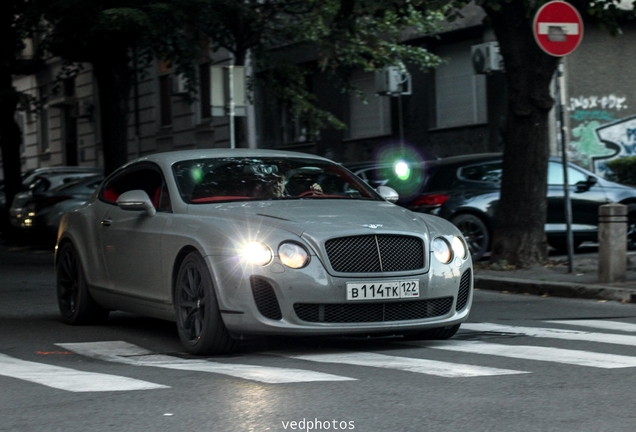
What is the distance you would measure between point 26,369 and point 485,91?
1871 centimetres

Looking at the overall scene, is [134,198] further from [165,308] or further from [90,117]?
[90,117]

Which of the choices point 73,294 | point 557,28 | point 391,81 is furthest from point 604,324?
point 391,81

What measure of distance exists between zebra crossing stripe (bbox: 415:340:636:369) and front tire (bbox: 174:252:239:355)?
1.43 meters

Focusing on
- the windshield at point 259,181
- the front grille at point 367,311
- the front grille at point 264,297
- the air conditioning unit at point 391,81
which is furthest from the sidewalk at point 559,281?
the air conditioning unit at point 391,81

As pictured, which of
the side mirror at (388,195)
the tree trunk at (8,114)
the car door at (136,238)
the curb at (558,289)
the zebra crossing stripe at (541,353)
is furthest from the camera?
the tree trunk at (8,114)

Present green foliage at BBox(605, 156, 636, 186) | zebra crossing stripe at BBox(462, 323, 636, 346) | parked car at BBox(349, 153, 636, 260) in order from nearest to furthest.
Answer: zebra crossing stripe at BBox(462, 323, 636, 346) → parked car at BBox(349, 153, 636, 260) → green foliage at BBox(605, 156, 636, 186)

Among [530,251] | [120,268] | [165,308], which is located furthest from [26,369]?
[530,251]

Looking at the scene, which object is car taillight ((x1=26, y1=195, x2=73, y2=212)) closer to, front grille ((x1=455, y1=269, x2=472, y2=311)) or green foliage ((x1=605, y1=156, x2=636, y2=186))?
green foliage ((x1=605, y1=156, x2=636, y2=186))

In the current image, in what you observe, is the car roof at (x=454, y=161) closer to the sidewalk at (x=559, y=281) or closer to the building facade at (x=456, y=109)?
the sidewalk at (x=559, y=281)

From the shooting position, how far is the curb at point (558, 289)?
468 inches

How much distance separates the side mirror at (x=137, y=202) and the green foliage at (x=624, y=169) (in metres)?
15.8

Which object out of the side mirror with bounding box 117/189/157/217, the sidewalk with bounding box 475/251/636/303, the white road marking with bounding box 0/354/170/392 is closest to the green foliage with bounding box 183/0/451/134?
the sidewalk with bounding box 475/251/636/303

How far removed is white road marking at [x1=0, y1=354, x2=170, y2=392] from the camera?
6426 mm

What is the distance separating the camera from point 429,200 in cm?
1609
